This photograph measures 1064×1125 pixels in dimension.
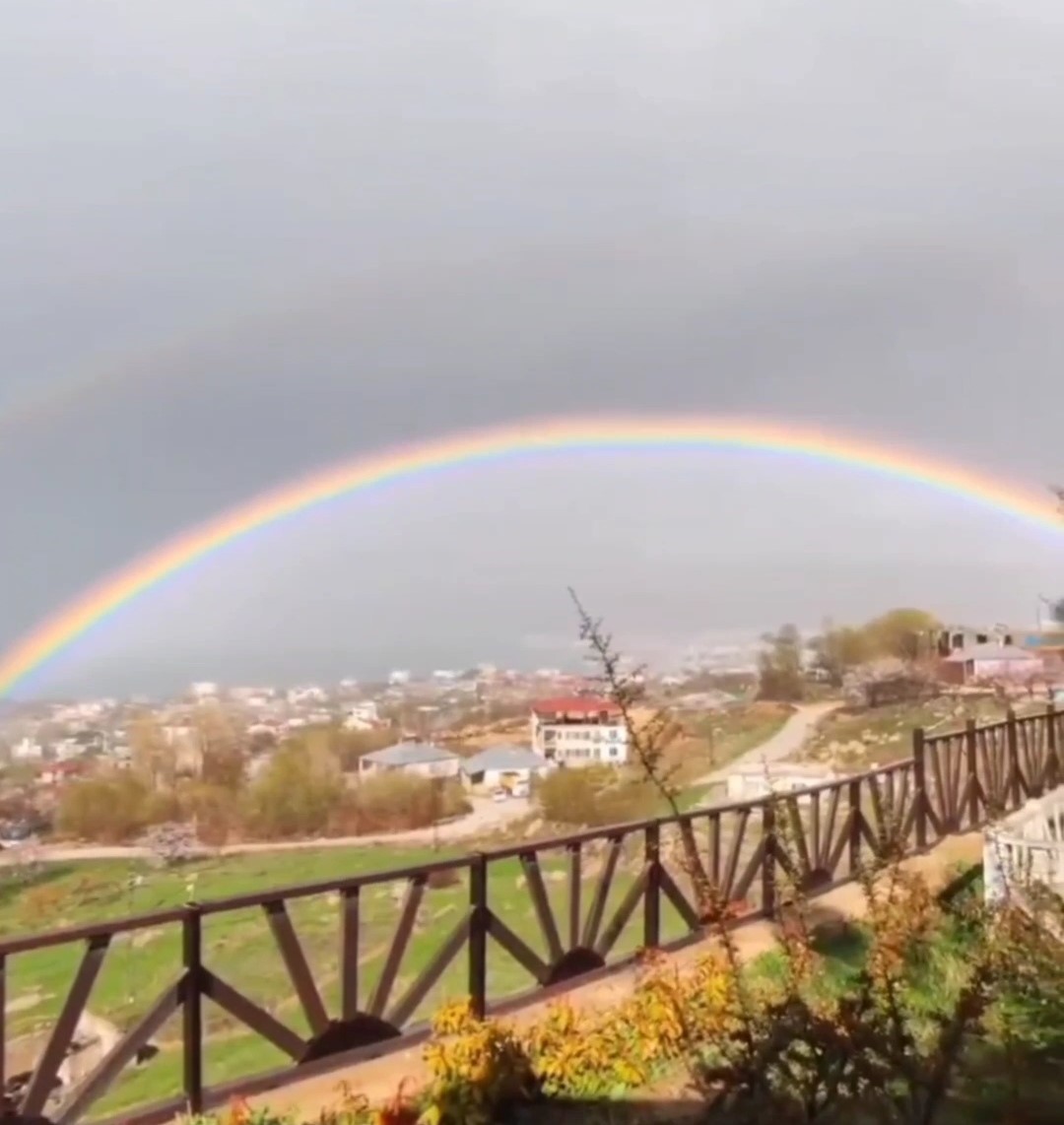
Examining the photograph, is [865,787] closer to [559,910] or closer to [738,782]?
[738,782]

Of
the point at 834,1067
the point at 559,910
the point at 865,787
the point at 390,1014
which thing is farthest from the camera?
the point at 865,787

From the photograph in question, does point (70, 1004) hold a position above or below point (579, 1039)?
above

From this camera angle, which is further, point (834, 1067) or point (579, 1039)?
point (579, 1039)

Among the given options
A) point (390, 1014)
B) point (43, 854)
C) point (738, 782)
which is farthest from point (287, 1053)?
point (43, 854)

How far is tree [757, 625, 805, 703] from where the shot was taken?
83.2 ft

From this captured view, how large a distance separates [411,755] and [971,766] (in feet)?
47.4

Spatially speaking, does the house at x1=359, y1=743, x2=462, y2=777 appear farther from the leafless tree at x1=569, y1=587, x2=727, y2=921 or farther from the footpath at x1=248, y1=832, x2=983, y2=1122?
the leafless tree at x1=569, y1=587, x2=727, y2=921

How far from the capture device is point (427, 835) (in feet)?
66.8

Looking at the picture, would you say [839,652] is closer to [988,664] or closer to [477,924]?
[988,664]

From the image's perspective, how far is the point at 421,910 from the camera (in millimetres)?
4867

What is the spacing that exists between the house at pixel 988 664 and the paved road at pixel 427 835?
2.46 meters

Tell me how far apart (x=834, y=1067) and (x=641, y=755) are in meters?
0.98

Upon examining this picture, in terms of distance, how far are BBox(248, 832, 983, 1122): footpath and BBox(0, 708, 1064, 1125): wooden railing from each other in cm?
10

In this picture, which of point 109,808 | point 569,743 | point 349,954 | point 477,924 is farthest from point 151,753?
point 349,954
